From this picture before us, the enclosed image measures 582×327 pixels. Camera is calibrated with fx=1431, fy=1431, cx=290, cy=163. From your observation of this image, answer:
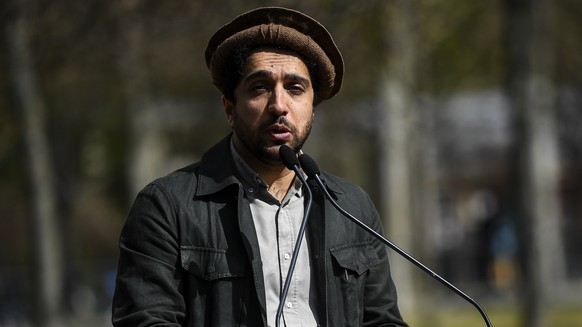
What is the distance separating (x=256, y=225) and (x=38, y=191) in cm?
1363

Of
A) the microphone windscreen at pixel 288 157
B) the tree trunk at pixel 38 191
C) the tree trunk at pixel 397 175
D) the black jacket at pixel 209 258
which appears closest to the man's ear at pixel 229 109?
the black jacket at pixel 209 258

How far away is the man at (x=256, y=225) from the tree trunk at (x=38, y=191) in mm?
10979

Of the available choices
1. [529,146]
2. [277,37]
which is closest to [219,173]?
[277,37]

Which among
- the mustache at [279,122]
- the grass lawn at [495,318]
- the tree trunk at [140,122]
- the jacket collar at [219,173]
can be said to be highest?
the tree trunk at [140,122]

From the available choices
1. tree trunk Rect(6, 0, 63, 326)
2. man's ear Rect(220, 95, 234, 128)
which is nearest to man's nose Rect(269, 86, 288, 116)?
man's ear Rect(220, 95, 234, 128)

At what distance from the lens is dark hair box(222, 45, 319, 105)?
4641mm

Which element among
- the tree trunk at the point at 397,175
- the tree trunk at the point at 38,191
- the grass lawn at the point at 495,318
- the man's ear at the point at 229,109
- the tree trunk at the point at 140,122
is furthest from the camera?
the tree trunk at the point at 397,175

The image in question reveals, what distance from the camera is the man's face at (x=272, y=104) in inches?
179

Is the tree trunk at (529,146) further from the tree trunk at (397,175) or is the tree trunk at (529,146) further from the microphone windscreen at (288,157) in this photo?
the microphone windscreen at (288,157)

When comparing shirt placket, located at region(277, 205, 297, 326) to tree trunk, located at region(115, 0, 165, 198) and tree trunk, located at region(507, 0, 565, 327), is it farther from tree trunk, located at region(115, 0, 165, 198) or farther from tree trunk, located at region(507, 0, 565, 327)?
tree trunk, located at region(115, 0, 165, 198)

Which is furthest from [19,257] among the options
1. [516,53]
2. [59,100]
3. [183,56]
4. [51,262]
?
[516,53]

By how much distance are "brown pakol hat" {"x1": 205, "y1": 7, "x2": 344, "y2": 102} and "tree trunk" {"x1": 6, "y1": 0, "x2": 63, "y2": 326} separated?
35.8 feet

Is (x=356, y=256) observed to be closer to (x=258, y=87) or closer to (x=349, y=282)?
(x=349, y=282)

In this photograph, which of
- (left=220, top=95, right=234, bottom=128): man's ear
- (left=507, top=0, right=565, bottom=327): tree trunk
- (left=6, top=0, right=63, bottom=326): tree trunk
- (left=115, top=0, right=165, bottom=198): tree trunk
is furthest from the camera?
(left=115, top=0, right=165, bottom=198): tree trunk
